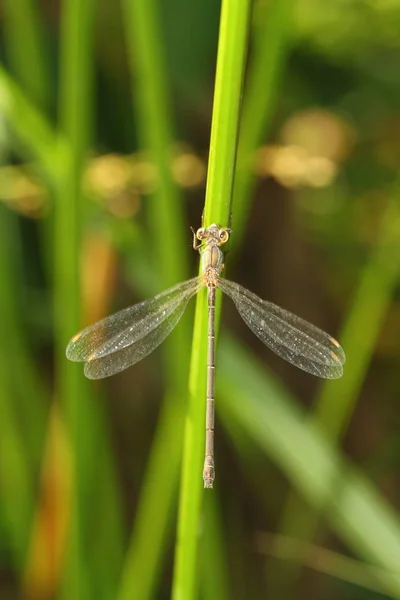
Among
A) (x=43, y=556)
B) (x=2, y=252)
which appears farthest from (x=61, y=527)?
(x=2, y=252)

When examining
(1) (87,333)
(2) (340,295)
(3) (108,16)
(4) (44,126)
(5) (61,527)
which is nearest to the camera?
(1) (87,333)

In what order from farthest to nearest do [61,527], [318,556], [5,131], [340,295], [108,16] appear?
[340,295]
[108,16]
[61,527]
[5,131]
[318,556]

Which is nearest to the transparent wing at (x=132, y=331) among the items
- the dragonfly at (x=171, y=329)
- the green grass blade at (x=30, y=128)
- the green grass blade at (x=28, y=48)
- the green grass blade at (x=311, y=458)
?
the dragonfly at (x=171, y=329)

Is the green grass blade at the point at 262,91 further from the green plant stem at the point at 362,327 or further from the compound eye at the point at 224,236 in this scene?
the green plant stem at the point at 362,327

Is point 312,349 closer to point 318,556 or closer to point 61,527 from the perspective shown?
point 318,556

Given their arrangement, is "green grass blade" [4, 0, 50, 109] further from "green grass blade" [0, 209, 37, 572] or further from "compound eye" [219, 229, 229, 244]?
"compound eye" [219, 229, 229, 244]

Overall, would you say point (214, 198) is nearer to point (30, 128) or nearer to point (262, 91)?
point (262, 91)
